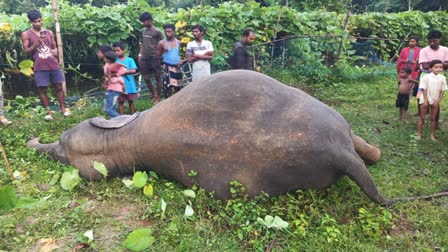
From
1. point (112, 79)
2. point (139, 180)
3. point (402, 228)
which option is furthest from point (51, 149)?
point (402, 228)

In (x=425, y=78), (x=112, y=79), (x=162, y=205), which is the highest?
(x=112, y=79)

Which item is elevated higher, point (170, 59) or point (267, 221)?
point (170, 59)

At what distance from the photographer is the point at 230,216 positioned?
320 cm

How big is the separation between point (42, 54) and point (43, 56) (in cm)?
3

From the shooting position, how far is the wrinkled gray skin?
3.15 metres

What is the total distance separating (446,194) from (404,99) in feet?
9.78

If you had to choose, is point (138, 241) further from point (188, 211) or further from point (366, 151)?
point (366, 151)

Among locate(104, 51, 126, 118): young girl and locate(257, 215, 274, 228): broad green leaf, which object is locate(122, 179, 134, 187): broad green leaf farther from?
locate(104, 51, 126, 118): young girl

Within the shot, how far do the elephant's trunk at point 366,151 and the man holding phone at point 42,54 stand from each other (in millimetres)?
4613

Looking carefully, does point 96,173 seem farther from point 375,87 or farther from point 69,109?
point 375,87

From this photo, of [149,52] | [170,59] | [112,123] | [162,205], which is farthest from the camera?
[149,52]

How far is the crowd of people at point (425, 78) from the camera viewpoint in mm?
5199

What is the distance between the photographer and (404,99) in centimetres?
608

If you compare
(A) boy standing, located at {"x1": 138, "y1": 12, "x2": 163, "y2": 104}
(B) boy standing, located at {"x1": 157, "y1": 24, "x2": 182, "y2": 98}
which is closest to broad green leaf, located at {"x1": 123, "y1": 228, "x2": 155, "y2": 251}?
(B) boy standing, located at {"x1": 157, "y1": 24, "x2": 182, "y2": 98}
